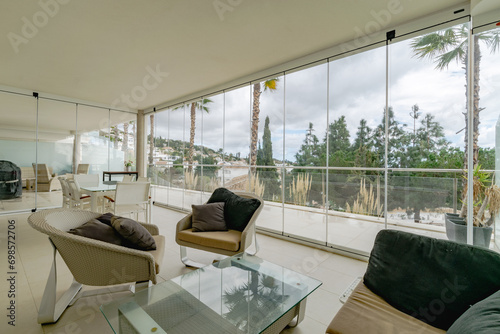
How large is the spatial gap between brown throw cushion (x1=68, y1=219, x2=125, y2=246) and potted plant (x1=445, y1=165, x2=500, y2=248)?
3.43 m

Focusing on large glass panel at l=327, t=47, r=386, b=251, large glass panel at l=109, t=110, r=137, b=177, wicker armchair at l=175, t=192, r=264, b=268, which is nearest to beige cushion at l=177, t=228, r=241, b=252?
wicker armchair at l=175, t=192, r=264, b=268

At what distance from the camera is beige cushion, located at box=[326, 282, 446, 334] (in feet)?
3.85

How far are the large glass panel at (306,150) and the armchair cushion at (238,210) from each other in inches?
52.5

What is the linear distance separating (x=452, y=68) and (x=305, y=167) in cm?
228

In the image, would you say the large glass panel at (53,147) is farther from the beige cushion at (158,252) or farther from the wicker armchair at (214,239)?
the beige cushion at (158,252)

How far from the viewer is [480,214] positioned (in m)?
2.59

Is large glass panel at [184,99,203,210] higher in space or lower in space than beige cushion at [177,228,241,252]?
higher

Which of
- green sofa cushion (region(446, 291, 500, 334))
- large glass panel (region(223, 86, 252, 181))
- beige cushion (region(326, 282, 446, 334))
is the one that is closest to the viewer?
green sofa cushion (region(446, 291, 500, 334))

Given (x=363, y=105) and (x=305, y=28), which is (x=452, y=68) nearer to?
(x=363, y=105)

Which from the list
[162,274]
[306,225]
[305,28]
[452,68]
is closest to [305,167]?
[306,225]

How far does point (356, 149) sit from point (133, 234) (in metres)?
3.13

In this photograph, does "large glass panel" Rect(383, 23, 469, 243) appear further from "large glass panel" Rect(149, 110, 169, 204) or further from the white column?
the white column

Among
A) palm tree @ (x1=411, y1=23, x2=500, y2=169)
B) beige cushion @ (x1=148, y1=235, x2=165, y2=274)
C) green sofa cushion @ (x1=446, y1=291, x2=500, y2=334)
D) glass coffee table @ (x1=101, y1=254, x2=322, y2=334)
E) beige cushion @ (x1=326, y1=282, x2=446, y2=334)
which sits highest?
palm tree @ (x1=411, y1=23, x2=500, y2=169)

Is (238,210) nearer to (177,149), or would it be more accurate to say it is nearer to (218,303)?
(218,303)
